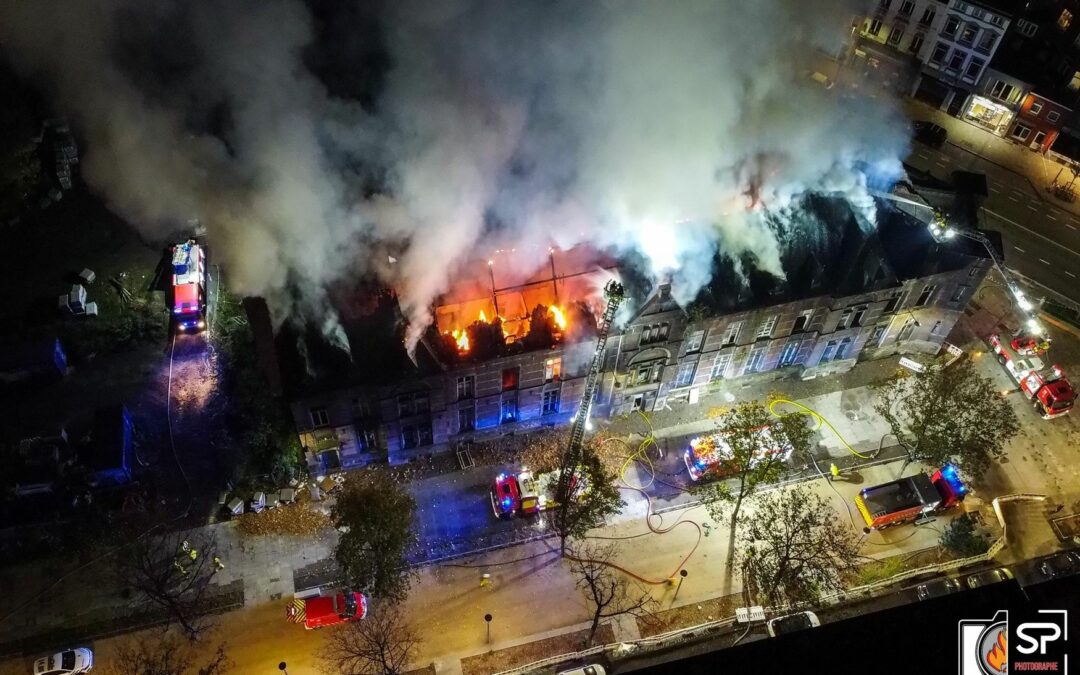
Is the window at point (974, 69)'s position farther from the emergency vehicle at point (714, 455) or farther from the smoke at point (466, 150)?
the emergency vehicle at point (714, 455)

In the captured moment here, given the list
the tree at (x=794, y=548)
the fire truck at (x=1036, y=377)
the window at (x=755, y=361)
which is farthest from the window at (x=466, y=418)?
the fire truck at (x=1036, y=377)

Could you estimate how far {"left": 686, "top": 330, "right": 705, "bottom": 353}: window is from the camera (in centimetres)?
4922

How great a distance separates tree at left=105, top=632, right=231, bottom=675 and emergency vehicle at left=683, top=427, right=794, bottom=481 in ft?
95.6

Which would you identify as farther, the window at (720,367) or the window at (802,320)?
the window at (720,367)

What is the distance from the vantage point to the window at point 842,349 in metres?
53.8

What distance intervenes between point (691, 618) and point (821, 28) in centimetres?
5160

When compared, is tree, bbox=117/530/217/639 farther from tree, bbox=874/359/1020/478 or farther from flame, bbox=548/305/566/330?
tree, bbox=874/359/1020/478

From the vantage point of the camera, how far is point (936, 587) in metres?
46.0

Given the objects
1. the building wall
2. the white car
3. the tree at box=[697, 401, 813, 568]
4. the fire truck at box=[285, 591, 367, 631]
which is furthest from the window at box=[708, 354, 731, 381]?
the white car

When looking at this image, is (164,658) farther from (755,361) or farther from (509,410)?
(755,361)

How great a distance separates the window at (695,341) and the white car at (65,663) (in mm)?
37757

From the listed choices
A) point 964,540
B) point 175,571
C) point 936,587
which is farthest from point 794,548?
point 175,571

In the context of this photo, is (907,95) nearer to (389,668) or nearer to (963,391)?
(963,391)

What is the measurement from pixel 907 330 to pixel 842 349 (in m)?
4.83
